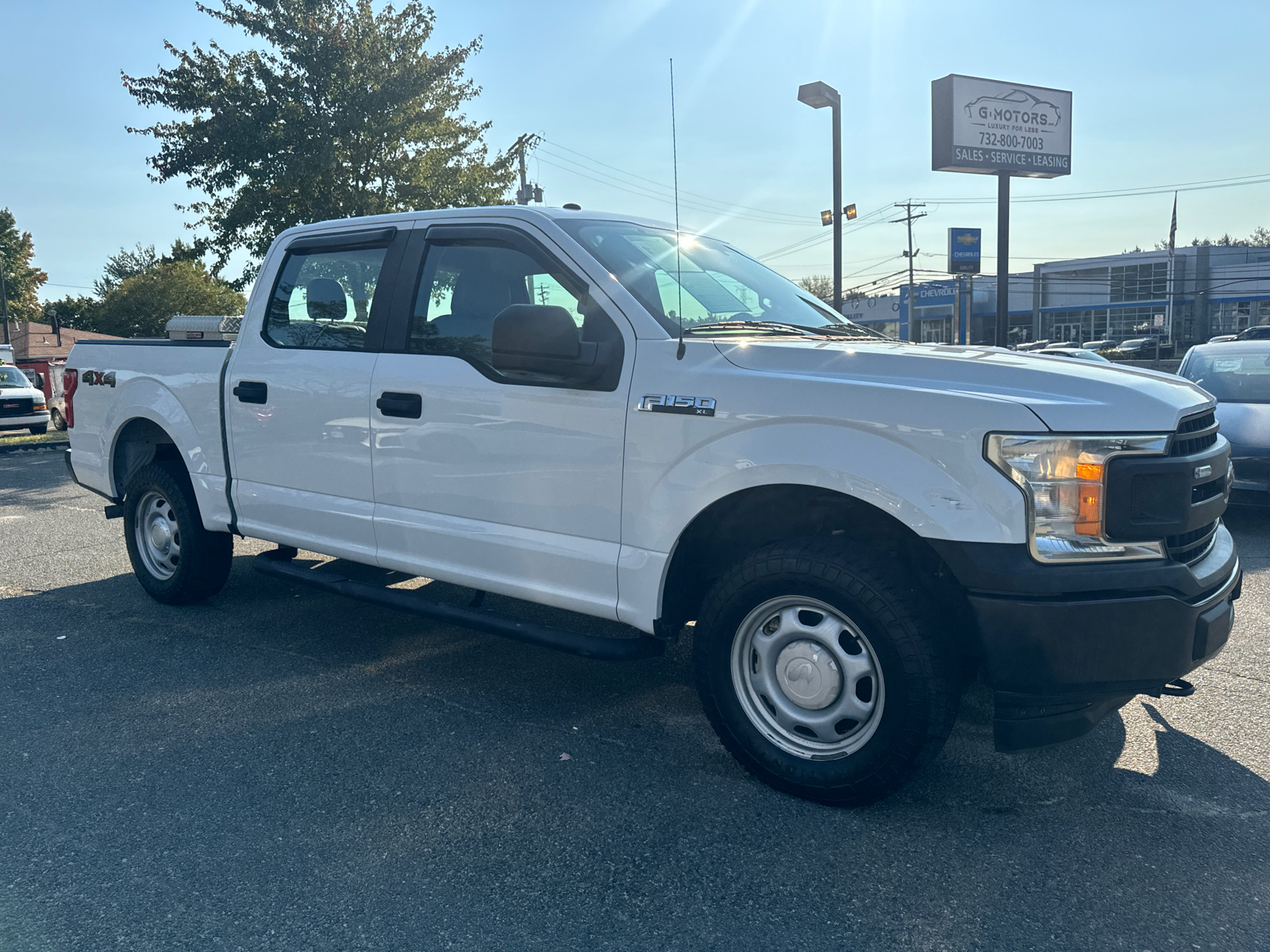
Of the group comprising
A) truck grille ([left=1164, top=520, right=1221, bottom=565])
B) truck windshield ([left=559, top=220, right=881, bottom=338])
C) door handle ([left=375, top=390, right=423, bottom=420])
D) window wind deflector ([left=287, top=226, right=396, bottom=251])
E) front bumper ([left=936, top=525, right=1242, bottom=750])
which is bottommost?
front bumper ([left=936, top=525, right=1242, bottom=750])

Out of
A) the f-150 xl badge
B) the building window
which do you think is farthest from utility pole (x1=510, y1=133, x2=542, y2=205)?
the building window

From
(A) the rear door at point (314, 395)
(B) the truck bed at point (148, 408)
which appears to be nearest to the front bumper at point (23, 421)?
(B) the truck bed at point (148, 408)

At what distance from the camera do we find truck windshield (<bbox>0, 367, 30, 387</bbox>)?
20.5 m

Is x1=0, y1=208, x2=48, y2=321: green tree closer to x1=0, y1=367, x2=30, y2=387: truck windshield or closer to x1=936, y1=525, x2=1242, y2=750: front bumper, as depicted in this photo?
x1=0, y1=367, x2=30, y2=387: truck windshield

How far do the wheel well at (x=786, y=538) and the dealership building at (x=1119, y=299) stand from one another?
56.3 m

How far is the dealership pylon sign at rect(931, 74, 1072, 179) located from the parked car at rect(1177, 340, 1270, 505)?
731 inches

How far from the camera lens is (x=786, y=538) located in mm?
3281

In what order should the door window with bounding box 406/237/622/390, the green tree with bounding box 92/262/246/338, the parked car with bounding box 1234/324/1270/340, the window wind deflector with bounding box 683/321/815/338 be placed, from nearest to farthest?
1. the door window with bounding box 406/237/622/390
2. the window wind deflector with bounding box 683/321/815/338
3. the parked car with bounding box 1234/324/1270/340
4. the green tree with bounding box 92/262/246/338

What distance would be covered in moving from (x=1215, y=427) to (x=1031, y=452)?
99 centimetres

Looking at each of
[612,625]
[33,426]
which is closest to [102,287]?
[33,426]

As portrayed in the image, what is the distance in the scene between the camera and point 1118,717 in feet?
13.0

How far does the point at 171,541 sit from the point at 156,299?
57.3 metres

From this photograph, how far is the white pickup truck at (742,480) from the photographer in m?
2.79

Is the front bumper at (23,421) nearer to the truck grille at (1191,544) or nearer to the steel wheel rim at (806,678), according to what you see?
the steel wheel rim at (806,678)
